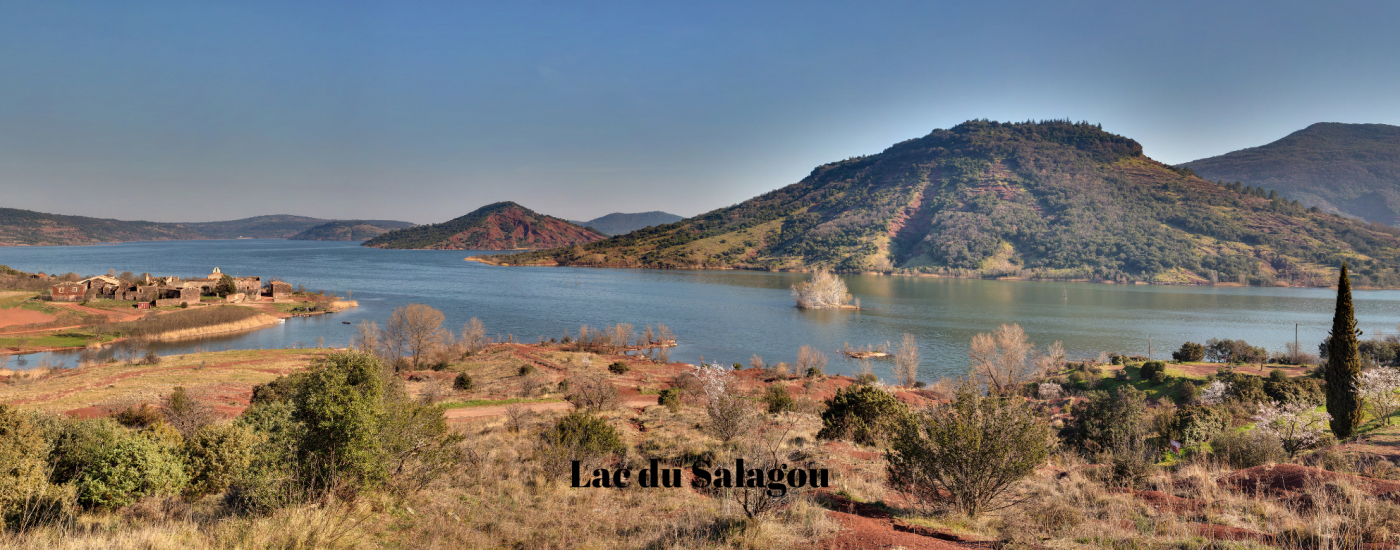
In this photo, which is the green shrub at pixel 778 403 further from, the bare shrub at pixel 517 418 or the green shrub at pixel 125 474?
the green shrub at pixel 125 474

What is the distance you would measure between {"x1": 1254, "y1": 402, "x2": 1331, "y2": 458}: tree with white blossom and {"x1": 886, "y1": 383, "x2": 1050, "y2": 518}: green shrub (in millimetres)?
10198

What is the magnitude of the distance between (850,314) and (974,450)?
64109 millimetres

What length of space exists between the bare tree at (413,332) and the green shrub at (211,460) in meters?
26.5

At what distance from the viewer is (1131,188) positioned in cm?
17550

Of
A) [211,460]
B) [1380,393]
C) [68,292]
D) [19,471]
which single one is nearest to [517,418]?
[211,460]

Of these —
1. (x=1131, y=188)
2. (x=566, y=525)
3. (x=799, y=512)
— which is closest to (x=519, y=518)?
(x=566, y=525)

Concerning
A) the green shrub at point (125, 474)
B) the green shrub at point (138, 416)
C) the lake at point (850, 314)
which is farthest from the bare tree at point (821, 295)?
Result: the green shrub at point (125, 474)

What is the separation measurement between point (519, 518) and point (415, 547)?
1541 millimetres

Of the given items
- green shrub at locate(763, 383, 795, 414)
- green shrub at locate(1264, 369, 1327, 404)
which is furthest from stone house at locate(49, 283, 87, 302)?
green shrub at locate(1264, 369, 1327, 404)

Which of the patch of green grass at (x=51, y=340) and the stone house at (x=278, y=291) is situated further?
the stone house at (x=278, y=291)

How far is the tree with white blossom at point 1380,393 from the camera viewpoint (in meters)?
16.5

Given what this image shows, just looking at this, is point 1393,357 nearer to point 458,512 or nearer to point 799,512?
point 799,512

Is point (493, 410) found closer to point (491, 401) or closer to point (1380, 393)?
point (491, 401)

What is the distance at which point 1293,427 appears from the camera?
14.6 meters
